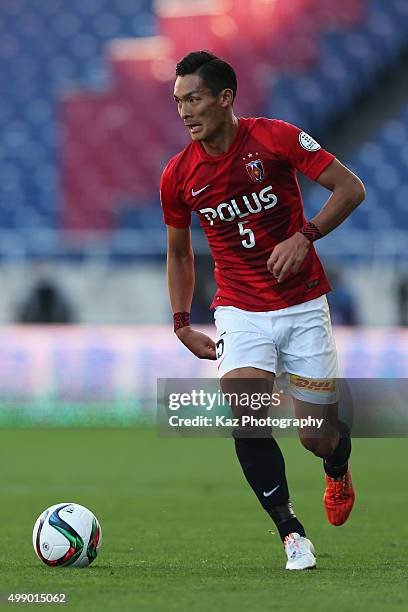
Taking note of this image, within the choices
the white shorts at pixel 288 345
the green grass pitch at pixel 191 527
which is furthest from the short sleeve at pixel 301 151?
the green grass pitch at pixel 191 527

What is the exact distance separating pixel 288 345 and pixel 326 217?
0.60 meters

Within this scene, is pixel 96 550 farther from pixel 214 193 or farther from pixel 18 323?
pixel 18 323

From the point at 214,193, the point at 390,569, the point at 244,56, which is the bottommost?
the point at 390,569

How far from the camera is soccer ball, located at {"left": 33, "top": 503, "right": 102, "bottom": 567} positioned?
5211mm

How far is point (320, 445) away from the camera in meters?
5.54

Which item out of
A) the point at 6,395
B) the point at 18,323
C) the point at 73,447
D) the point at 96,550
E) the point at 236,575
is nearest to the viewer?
the point at 236,575

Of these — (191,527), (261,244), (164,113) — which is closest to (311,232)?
(261,244)

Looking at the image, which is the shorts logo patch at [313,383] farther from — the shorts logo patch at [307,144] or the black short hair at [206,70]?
the black short hair at [206,70]

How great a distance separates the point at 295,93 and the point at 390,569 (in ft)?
41.9

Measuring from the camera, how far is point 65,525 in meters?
5.23

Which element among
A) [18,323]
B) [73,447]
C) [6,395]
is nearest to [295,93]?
[18,323]

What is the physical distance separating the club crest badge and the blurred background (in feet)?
28.6

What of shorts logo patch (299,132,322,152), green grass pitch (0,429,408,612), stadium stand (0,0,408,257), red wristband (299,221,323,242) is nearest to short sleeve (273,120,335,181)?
shorts logo patch (299,132,322,152)

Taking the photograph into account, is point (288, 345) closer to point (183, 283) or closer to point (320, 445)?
point (320, 445)
